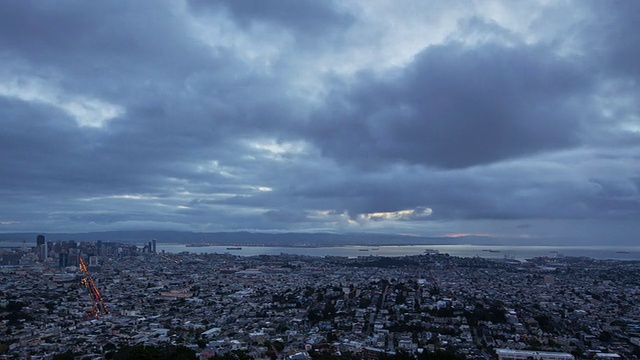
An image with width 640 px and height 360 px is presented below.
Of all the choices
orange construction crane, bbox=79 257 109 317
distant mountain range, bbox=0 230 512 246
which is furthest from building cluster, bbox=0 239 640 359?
distant mountain range, bbox=0 230 512 246

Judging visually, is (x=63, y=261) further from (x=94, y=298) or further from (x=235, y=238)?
(x=235, y=238)

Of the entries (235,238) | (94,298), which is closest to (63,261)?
(94,298)

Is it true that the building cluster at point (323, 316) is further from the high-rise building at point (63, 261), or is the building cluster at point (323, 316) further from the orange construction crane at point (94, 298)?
the high-rise building at point (63, 261)

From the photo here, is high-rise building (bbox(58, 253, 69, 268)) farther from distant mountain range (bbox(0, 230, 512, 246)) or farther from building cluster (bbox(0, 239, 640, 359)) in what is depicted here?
distant mountain range (bbox(0, 230, 512, 246))

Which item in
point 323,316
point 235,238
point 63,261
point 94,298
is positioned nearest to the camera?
point 323,316

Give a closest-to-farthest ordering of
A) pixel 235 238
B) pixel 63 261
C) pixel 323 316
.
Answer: pixel 323 316, pixel 63 261, pixel 235 238

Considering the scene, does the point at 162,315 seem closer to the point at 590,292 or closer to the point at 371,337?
the point at 371,337

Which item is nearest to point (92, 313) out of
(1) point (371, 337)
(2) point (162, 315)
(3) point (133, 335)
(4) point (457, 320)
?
Result: (2) point (162, 315)

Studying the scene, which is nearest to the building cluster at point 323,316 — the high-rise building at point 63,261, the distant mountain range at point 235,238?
the high-rise building at point 63,261

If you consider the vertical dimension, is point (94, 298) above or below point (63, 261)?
below
